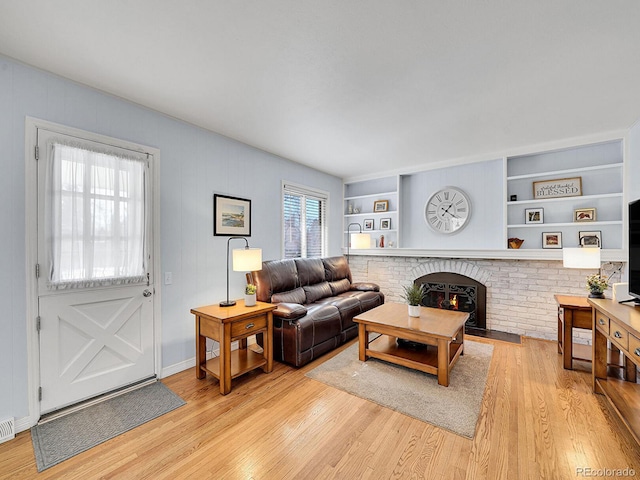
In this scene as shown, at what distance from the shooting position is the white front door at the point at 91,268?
2.16 meters

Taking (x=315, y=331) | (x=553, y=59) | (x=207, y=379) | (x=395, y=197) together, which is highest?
(x=553, y=59)

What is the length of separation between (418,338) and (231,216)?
2550mm

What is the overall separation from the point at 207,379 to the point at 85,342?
110 cm

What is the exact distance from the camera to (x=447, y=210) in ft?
15.2

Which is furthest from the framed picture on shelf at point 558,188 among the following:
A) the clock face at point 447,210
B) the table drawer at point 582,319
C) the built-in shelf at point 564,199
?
the table drawer at point 582,319

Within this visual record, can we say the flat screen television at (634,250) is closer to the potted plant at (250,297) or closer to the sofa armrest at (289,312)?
the sofa armrest at (289,312)

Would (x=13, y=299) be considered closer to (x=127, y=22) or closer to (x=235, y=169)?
(x=127, y=22)

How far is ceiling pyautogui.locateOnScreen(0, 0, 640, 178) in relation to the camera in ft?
5.18

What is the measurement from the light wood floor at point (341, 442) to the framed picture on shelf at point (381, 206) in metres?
3.34

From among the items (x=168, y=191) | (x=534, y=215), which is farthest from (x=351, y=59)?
(x=534, y=215)

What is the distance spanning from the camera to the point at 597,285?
266cm

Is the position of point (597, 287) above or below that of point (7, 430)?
above

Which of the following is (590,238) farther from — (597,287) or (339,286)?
(339,286)

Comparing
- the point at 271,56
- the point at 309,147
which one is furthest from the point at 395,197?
the point at 271,56
